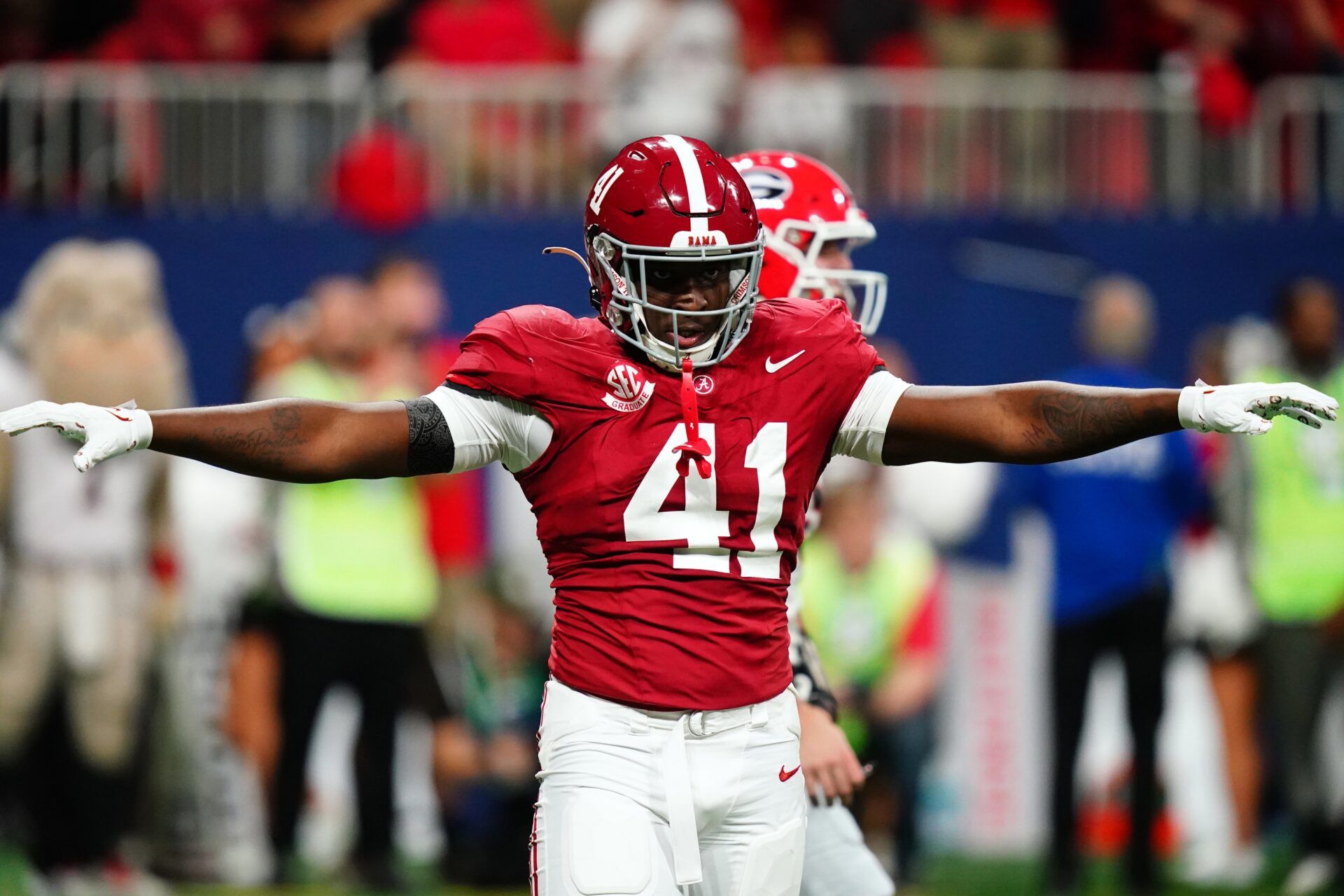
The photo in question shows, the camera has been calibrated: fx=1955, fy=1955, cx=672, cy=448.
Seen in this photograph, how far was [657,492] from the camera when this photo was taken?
3.57 meters

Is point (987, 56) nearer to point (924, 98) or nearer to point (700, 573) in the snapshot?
point (924, 98)

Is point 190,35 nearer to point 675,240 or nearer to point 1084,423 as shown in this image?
point 675,240

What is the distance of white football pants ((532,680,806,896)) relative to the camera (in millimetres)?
3451

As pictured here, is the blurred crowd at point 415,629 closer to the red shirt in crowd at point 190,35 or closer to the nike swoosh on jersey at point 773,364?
the red shirt in crowd at point 190,35

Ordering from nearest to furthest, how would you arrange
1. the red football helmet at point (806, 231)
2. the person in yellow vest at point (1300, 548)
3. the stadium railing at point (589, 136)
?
the red football helmet at point (806, 231) → the person in yellow vest at point (1300, 548) → the stadium railing at point (589, 136)

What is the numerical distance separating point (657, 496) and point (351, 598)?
400 centimetres

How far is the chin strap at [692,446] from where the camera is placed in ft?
11.7

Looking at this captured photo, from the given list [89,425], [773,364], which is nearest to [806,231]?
→ [773,364]

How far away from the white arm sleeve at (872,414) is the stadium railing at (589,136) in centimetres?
578

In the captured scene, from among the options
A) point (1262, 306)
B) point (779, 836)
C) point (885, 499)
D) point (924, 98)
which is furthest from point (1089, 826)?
point (779, 836)

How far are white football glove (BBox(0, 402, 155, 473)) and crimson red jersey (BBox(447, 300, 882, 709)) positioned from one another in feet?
1.99

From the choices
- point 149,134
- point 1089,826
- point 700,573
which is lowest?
point 1089,826

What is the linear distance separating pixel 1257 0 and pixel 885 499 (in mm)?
3178

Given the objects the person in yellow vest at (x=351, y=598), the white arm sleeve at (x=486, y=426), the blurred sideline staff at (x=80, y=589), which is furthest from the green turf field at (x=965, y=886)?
the white arm sleeve at (x=486, y=426)
